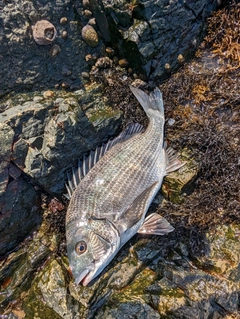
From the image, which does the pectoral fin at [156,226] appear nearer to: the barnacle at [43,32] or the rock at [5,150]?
the rock at [5,150]

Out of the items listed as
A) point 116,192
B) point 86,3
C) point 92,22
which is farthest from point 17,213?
point 86,3

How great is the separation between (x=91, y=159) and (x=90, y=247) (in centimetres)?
146

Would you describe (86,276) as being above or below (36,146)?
below

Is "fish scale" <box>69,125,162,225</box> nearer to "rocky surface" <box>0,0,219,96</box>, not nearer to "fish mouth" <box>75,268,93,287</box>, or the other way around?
"fish mouth" <box>75,268,93,287</box>

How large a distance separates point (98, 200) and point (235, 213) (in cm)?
224

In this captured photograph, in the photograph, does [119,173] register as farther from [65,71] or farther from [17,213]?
[65,71]

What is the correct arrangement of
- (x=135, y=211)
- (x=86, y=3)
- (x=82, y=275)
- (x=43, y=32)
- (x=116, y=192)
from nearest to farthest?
(x=82, y=275) → (x=135, y=211) → (x=116, y=192) → (x=43, y=32) → (x=86, y=3)

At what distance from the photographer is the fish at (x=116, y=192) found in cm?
414

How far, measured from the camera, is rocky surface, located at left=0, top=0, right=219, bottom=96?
4.83 m

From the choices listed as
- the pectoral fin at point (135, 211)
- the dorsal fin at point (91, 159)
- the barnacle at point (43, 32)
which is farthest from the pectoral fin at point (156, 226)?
the barnacle at point (43, 32)

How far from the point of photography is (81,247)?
4.11 metres

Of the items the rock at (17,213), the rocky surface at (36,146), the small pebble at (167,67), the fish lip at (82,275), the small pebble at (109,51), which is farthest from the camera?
the small pebble at (167,67)

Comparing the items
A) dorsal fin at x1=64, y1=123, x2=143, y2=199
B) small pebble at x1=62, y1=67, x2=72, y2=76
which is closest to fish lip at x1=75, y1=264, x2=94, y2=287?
dorsal fin at x1=64, y1=123, x2=143, y2=199

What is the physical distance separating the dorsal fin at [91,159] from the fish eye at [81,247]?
2.90 ft
